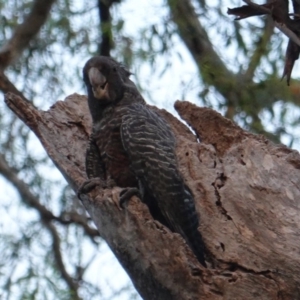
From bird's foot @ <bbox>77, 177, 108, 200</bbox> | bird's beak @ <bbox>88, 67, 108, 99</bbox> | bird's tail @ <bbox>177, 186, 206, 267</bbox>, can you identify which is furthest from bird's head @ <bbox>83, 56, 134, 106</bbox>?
bird's tail @ <bbox>177, 186, 206, 267</bbox>

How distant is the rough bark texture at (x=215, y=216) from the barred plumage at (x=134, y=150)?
0.05m

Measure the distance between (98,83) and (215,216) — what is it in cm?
67

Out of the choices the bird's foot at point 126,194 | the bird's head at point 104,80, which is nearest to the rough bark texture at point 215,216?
the bird's foot at point 126,194

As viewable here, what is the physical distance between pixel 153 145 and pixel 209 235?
1.30ft

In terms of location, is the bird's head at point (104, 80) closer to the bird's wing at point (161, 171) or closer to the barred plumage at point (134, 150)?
the barred plumage at point (134, 150)

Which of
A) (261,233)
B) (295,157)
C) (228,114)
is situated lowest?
(261,233)

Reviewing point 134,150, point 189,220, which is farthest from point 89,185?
point 189,220

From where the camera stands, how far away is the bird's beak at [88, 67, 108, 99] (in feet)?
9.30

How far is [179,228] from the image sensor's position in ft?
8.46

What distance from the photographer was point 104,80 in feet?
9.45

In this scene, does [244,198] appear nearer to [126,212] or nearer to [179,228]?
[179,228]

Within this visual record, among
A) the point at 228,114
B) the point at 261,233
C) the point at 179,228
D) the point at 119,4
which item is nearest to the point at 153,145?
the point at 179,228

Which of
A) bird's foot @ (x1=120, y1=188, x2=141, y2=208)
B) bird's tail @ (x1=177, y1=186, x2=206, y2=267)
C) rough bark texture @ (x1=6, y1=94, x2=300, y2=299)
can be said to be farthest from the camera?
bird's tail @ (x1=177, y1=186, x2=206, y2=267)

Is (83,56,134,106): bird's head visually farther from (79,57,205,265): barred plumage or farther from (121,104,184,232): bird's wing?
(121,104,184,232): bird's wing
